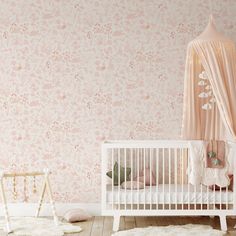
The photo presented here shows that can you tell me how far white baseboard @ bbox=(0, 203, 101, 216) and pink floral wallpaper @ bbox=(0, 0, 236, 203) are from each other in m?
0.34

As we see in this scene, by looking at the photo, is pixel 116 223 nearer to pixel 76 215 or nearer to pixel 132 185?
pixel 132 185

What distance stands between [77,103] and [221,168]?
1.62 meters

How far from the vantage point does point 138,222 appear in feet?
16.7

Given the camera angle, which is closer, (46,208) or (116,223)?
(116,223)

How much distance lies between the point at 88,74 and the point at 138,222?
61.6 inches

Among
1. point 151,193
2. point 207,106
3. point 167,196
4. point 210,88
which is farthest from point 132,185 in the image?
point 210,88

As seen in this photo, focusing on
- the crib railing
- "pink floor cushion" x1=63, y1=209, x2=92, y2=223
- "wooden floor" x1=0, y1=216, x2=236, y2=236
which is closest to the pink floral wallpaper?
"pink floor cushion" x1=63, y1=209, x2=92, y2=223

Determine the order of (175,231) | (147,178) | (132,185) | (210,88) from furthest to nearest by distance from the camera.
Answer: (210,88) → (147,178) → (132,185) → (175,231)

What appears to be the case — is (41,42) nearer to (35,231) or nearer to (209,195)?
(35,231)

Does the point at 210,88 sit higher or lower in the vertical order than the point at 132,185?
higher

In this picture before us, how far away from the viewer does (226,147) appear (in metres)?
4.77

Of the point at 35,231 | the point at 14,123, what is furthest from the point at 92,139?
the point at 35,231

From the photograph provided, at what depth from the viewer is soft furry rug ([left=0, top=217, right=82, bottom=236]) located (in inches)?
180

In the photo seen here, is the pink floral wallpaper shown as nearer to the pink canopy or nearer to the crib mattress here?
the pink canopy
